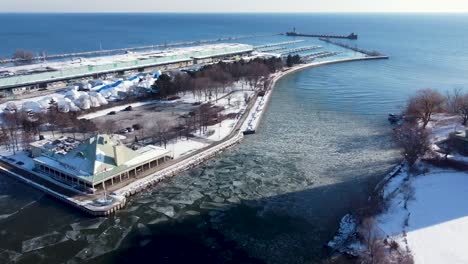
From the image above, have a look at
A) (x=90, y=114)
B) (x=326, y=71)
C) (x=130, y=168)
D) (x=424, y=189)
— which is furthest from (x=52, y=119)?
(x=326, y=71)

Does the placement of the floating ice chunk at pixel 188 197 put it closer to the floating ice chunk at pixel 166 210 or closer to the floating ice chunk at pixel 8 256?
the floating ice chunk at pixel 166 210

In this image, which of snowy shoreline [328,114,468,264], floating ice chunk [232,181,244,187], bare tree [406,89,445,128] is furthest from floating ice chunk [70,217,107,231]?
bare tree [406,89,445,128]

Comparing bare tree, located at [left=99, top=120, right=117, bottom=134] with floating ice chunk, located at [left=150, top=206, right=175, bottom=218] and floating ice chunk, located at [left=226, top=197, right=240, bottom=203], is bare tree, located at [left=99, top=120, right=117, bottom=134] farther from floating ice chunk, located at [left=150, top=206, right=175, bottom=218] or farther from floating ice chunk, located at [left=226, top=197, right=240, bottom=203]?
A: floating ice chunk, located at [left=226, top=197, right=240, bottom=203]

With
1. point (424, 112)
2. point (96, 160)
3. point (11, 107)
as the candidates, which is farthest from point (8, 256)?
point (424, 112)

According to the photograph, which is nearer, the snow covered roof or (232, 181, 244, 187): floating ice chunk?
the snow covered roof

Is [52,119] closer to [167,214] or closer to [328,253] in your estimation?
[167,214]

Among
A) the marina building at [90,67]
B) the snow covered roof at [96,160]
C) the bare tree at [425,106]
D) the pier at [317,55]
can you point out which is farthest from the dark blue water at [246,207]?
the pier at [317,55]
